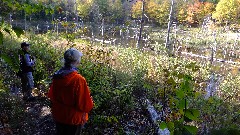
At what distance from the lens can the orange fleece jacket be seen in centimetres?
288

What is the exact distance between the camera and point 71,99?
294 centimetres

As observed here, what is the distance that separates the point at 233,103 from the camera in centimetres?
750

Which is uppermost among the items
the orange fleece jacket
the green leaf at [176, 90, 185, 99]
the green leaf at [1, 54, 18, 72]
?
the green leaf at [1, 54, 18, 72]

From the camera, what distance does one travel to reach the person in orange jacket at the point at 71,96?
2892 millimetres

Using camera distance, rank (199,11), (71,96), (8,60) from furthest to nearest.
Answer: (199,11) → (71,96) → (8,60)

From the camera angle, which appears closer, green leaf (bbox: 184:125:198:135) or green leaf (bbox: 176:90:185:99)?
green leaf (bbox: 184:125:198:135)

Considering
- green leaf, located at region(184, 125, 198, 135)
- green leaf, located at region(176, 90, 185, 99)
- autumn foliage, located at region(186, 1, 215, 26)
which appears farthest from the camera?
autumn foliage, located at region(186, 1, 215, 26)

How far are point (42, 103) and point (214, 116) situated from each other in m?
4.14

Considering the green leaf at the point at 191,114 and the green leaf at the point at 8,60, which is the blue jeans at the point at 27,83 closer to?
the green leaf at the point at 8,60

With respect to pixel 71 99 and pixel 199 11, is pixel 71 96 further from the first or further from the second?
pixel 199 11

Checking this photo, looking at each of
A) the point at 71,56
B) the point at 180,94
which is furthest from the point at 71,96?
the point at 180,94

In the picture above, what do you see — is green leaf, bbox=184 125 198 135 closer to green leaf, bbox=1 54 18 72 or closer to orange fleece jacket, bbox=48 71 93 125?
green leaf, bbox=1 54 18 72

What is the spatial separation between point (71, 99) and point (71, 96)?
0.04 meters

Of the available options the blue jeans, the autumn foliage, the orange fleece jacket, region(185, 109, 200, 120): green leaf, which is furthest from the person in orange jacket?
the autumn foliage
